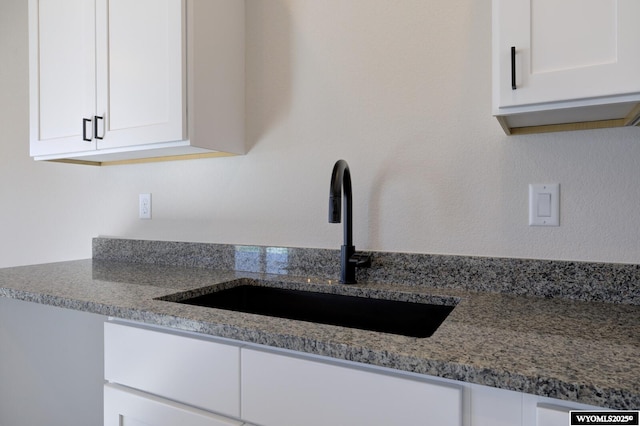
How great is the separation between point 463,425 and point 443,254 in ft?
2.15

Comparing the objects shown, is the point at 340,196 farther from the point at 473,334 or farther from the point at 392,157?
the point at 473,334

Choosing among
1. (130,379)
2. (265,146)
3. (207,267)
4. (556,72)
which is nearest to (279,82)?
(265,146)

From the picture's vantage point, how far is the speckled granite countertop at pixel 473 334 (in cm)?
58

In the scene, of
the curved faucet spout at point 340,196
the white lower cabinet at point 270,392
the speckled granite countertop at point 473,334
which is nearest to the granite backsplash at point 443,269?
the speckled granite countertop at point 473,334

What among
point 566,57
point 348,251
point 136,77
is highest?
point 136,77

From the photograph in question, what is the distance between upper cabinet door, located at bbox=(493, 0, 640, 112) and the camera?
79 centimetres

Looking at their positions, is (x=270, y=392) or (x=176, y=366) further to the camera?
(x=176, y=366)

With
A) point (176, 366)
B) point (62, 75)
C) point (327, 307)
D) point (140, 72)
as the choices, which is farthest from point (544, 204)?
point (62, 75)

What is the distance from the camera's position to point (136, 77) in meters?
1.43

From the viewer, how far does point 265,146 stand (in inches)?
61.7

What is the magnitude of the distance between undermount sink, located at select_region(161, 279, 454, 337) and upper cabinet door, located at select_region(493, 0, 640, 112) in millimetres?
610

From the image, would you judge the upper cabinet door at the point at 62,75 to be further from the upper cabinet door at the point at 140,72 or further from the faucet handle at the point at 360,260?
the faucet handle at the point at 360,260

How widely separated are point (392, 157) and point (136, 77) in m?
0.96

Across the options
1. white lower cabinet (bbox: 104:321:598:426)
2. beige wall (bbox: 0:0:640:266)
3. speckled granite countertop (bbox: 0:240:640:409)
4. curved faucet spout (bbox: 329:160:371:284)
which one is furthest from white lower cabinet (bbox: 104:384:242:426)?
beige wall (bbox: 0:0:640:266)
